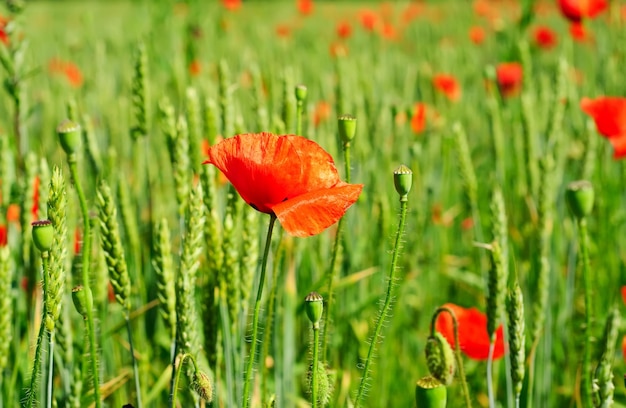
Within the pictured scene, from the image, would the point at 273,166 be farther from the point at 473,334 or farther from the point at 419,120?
the point at 419,120

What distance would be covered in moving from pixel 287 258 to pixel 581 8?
60.3 inches

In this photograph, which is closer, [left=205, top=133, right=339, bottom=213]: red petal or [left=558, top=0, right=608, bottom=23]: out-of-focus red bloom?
[left=205, top=133, right=339, bottom=213]: red petal

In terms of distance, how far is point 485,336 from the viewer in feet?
3.53

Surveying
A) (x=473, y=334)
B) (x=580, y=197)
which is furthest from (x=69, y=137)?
(x=473, y=334)

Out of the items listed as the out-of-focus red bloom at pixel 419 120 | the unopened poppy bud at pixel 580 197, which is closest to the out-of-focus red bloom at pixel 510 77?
the out-of-focus red bloom at pixel 419 120

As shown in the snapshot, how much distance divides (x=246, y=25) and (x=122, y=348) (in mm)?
2898

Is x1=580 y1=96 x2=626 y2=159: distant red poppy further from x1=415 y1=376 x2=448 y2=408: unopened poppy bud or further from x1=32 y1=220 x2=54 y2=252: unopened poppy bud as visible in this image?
x1=32 y1=220 x2=54 y2=252: unopened poppy bud

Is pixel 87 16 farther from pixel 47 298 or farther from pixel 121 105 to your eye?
pixel 47 298

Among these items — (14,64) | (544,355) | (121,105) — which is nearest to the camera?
(544,355)

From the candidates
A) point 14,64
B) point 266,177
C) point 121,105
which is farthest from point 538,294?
point 121,105

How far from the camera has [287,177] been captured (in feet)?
2.25

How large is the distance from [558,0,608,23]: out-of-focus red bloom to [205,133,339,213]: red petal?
A: 1.84 meters

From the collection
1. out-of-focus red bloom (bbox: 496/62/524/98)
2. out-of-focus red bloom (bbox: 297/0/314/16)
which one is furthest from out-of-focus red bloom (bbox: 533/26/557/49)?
out-of-focus red bloom (bbox: 297/0/314/16)

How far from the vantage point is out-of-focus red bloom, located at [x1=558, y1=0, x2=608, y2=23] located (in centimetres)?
224
